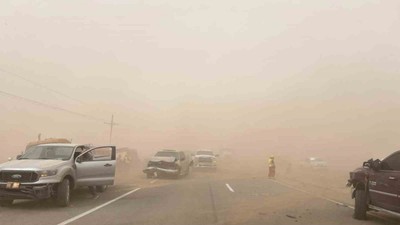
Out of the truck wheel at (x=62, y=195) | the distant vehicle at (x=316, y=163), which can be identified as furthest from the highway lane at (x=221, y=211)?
the distant vehicle at (x=316, y=163)

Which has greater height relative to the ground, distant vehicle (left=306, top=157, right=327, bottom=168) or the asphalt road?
distant vehicle (left=306, top=157, right=327, bottom=168)

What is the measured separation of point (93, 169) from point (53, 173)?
2210 millimetres

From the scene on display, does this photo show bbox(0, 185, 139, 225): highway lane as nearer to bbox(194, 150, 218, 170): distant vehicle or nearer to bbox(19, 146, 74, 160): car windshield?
bbox(19, 146, 74, 160): car windshield

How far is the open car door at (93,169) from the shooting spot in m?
13.2

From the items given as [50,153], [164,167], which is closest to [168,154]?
[164,167]

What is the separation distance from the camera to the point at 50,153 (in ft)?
43.9

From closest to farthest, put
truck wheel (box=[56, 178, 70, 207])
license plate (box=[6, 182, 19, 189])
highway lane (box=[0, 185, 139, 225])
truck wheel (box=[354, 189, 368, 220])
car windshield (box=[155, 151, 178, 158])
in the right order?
highway lane (box=[0, 185, 139, 225]), truck wheel (box=[354, 189, 368, 220]), license plate (box=[6, 182, 19, 189]), truck wheel (box=[56, 178, 70, 207]), car windshield (box=[155, 151, 178, 158])

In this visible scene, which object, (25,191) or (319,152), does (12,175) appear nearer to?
(25,191)

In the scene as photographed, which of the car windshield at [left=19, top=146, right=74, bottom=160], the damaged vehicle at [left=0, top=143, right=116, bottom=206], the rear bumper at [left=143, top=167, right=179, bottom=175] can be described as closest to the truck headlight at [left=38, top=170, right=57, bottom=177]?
the damaged vehicle at [left=0, top=143, right=116, bottom=206]

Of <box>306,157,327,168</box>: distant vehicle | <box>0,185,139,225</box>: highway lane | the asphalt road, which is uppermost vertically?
<box>306,157,327,168</box>: distant vehicle

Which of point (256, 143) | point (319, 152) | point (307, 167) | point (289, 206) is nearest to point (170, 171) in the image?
point (289, 206)

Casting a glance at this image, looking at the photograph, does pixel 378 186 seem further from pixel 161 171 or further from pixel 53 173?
pixel 161 171

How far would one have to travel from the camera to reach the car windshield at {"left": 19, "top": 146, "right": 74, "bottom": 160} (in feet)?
43.2

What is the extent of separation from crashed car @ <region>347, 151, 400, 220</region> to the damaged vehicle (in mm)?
8043
